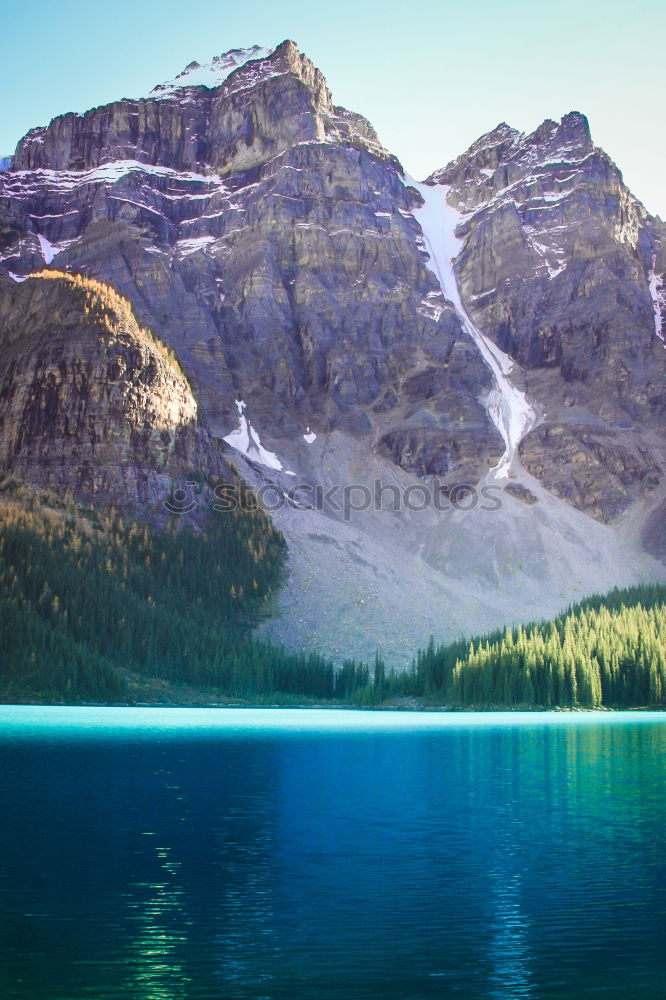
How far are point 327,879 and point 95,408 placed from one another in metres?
157

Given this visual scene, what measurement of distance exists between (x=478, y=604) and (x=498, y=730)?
90681mm

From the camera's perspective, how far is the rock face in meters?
174

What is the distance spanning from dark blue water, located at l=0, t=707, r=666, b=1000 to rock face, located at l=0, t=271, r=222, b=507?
398 feet

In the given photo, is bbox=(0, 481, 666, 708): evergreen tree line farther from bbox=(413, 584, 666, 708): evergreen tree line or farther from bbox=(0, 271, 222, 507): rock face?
bbox=(0, 271, 222, 507): rock face

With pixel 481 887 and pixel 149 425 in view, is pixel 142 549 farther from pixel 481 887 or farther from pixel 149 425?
pixel 481 887

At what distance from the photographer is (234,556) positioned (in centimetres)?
16975

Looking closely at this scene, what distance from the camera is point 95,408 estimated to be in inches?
6954

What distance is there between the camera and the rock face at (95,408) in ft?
570

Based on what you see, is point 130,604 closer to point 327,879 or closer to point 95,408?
point 95,408

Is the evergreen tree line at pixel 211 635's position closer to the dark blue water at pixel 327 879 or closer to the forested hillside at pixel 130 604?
the forested hillside at pixel 130 604

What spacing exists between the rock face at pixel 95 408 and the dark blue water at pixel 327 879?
12134 cm

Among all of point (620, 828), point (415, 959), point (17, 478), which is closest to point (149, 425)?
point (17, 478)

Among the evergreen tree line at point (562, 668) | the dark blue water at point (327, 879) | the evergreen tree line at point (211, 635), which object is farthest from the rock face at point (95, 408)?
the dark blue water at point (327, 879)

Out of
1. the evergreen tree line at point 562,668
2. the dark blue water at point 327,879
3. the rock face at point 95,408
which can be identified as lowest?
the dark blue water at point 327,879
